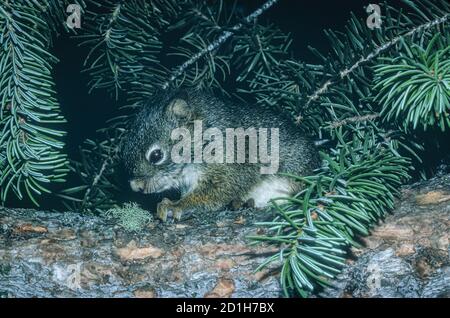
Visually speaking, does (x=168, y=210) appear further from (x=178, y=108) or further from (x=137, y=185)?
(x=178, y=108)

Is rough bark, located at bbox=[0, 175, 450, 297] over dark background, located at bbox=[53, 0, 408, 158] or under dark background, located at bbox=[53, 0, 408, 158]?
under

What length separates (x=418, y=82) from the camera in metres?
1.83

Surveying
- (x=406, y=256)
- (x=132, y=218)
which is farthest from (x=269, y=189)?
(x=406, y=256)

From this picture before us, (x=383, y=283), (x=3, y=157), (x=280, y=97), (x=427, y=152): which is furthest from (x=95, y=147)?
(x=427, y=152)

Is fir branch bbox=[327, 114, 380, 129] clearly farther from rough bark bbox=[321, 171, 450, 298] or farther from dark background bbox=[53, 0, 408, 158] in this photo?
dark background bbox=[53, 0, 408, 158]

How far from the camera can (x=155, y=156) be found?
9.80 ft

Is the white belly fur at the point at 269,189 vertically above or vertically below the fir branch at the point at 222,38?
below

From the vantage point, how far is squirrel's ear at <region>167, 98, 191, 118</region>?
2.97 m

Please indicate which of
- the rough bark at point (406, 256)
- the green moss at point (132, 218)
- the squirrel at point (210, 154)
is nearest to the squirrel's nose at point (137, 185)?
the squirrel at point (210, 154)

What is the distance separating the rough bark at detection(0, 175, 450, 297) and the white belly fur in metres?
1.01

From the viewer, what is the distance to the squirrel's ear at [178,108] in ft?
9.73

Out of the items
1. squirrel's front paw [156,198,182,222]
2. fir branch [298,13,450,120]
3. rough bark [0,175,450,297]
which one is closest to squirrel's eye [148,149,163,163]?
squirrel's front paw [156,198,182,222]

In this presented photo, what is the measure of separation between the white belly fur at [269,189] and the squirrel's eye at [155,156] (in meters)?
0.69

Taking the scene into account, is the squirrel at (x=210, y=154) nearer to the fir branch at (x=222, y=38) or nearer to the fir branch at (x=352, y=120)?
the fir branch at (x=222, y=38)
